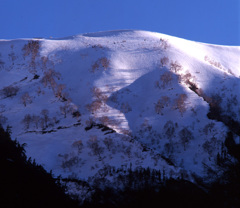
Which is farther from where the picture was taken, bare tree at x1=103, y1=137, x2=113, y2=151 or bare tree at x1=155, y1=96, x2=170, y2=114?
bare tree at x1=155, y1=96, x2=170, y2=114

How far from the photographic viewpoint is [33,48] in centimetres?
7275

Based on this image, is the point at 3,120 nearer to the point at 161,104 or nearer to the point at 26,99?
the point at 26,99

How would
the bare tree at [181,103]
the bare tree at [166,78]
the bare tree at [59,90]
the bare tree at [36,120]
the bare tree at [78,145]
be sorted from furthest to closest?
the bare tree at [166,78] → the bare tree at [59,90] → the bare tree at [36,120] → the bare tree at [181,103] → the bare tree at [78,145]

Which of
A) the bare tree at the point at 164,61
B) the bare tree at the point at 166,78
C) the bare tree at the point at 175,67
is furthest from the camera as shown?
the bare tree at the point at 164,61

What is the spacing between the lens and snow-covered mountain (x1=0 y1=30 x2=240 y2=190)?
36.4 meters

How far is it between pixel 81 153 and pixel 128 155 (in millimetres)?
6801

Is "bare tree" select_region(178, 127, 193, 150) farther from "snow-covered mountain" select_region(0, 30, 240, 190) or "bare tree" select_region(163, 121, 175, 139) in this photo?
"bare tree" select_region(163, 121, 175, 139)

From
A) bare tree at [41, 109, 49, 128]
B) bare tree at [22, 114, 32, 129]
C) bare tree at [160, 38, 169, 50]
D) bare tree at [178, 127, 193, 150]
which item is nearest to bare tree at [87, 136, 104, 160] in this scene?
bare tree at [41, 109, 49, 128]

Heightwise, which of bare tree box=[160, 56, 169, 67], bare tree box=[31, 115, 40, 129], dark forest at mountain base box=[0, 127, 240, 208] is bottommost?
dark forest at mountain base box=[0, 127, 240, 208]

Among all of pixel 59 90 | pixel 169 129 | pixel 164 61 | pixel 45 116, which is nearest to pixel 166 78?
pixel 164 61

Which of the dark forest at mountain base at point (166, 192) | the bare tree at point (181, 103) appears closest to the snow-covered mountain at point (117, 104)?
the bare tree at point (181, 103)

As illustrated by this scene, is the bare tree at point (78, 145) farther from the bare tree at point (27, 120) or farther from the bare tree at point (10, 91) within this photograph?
the bare tree at point (10, 91)

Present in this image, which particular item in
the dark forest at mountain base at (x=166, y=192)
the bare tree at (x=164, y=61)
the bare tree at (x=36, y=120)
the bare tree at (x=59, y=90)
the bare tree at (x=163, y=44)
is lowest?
the dark forest at mountain base at (x=166, y=192)

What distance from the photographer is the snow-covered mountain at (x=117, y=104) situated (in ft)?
119
